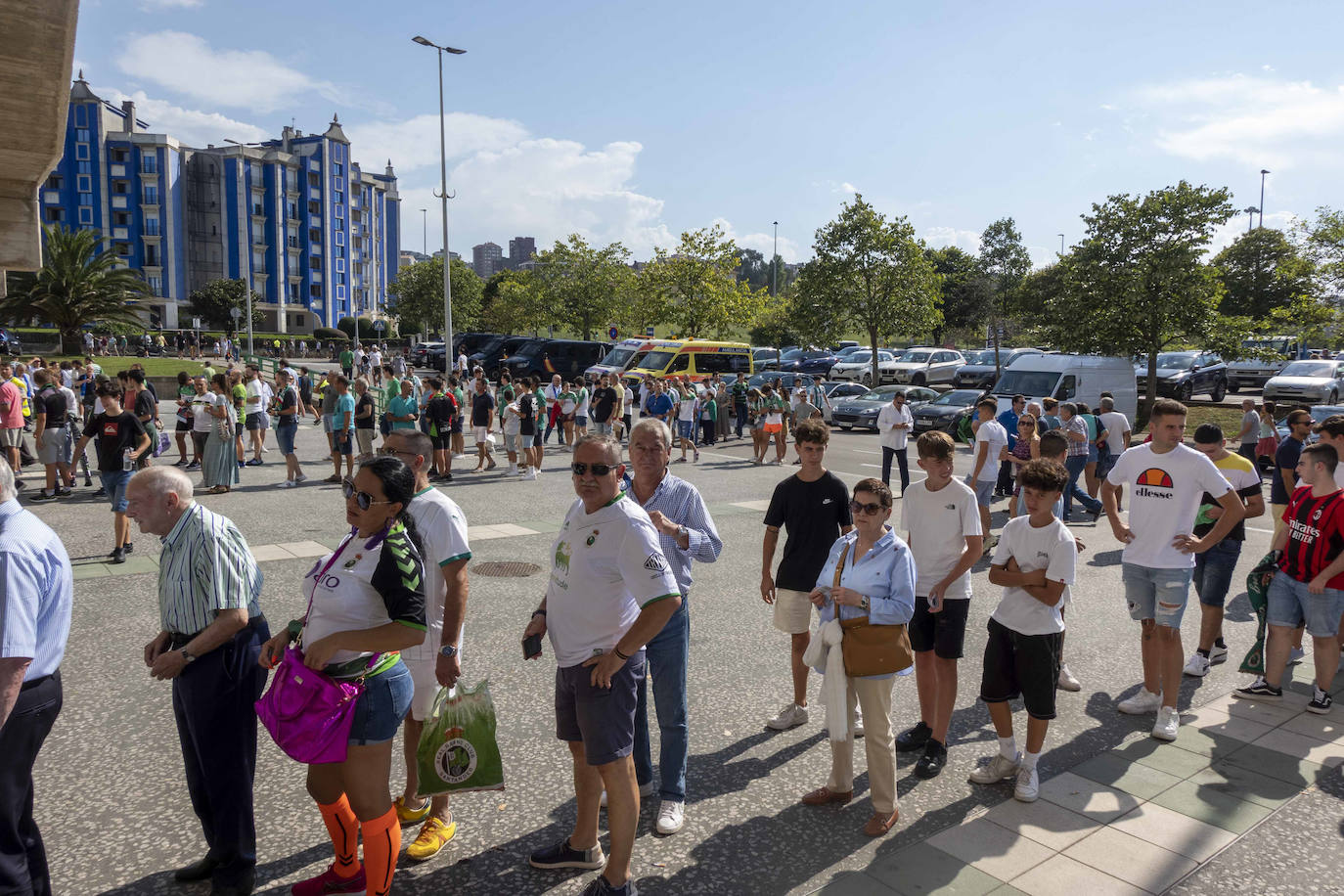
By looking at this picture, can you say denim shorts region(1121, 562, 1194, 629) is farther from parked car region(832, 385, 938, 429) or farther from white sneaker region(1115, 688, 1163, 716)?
parked car region(832, 385, 938, 429)

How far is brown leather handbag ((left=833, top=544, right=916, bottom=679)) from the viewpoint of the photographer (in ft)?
13.2

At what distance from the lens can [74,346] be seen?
131 feet

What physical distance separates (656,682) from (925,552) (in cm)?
172

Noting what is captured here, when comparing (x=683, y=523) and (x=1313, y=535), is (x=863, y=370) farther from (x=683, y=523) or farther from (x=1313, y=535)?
(x=683, y=523)

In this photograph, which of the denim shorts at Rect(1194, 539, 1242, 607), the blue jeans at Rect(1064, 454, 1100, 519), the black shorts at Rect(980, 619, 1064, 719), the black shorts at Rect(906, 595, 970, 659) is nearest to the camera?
the black shorts at Rect(980, 619, 1064, 719)

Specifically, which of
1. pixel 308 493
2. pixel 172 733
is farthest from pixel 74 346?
pixel 172 733

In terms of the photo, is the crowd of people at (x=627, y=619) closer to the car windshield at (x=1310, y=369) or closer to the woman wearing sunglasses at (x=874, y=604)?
the woman wearing sunglasses at (x=874, y=604)

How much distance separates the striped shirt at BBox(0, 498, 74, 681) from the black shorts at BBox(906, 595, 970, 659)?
12.4 ft

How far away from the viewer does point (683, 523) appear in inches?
173

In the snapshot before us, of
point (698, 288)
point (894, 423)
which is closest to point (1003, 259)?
point (698, 288)

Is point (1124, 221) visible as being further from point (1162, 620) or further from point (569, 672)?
point (569, 672)

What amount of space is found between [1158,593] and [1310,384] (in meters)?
27.1

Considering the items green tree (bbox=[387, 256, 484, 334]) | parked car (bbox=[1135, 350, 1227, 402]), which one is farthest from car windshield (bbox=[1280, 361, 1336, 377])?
green tree (bbox=[387, 256, 484, 334])

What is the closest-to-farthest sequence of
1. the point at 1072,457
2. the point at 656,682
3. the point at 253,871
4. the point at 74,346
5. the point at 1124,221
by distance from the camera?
the point at 253,871 < the point at 656,682 < the point at 1072,457 < the point at 1124,221 < the point at 74,346
